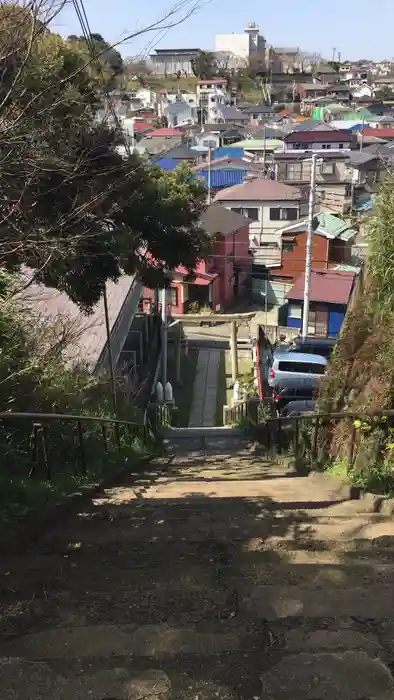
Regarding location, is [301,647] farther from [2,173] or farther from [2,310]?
[2,310]

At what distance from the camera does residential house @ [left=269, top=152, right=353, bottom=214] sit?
41.4m

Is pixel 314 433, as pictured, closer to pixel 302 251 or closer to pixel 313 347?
pixel 313 347

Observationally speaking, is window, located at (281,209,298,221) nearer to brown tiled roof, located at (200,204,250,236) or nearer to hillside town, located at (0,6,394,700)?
brown tiled roof, located at (200,204,250,236)

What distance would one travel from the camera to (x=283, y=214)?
122 ft

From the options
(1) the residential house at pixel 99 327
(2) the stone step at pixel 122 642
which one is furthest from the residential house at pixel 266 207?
(2) the stone step at pixel 122 642

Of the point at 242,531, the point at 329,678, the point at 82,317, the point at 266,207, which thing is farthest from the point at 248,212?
the point at 329,678

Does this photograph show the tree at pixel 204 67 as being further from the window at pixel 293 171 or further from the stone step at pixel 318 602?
the stone step at pixel 318 602

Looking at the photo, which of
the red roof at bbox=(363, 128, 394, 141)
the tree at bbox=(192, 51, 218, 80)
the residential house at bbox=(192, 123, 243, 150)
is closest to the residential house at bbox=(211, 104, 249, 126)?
the residential house at bbox=(192, 123, 243, 150)

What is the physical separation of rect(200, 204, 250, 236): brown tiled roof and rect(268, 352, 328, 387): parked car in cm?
1304

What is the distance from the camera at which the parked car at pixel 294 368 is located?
778 inches

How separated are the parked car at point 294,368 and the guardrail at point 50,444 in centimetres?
1189

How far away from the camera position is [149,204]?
10227 millimetres

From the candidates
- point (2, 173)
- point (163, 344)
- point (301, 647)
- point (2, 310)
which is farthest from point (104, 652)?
point (163, 344)

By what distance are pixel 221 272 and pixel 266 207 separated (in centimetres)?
770
